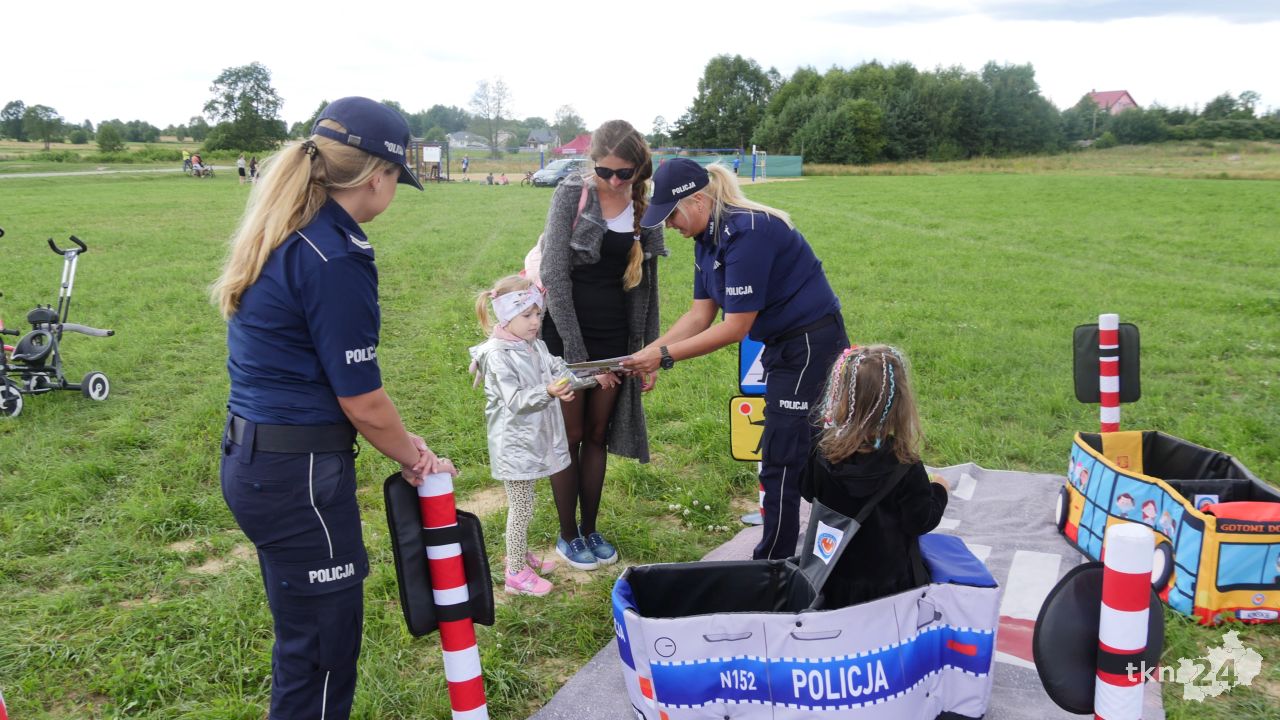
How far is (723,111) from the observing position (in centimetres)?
8025

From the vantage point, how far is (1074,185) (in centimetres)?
2972

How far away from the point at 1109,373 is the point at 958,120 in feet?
208

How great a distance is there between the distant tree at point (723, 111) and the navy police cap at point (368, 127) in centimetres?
7830

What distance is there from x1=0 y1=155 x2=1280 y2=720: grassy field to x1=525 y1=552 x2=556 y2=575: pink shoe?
0.11 metres

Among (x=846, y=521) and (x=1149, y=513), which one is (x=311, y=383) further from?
(x=1149, y=513)

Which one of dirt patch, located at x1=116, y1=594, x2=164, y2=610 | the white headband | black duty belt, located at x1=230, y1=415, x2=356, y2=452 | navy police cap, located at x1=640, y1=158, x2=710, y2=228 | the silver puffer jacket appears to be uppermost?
navy police cap, located at x1=640, y1=158, x2=710, y2=228

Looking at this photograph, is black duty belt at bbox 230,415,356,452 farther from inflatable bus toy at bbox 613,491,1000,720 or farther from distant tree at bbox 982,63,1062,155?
distant tree at bbox 982,63,1062,155

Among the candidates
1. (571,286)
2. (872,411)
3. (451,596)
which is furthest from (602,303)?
(451,596)

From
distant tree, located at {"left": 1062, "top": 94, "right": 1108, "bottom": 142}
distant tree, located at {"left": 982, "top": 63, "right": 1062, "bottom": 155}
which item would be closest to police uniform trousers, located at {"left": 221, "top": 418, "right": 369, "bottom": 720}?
distant tree, located at {"left": 982, "top": 63, "right": 1062, "bottom": 155}

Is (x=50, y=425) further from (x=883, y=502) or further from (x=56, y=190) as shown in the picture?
(x=56, y=190)

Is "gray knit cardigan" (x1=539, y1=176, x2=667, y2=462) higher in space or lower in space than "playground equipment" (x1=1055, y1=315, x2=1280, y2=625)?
higher

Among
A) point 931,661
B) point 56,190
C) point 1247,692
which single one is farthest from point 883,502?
point 56,190

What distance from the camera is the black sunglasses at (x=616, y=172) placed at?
3.90 m

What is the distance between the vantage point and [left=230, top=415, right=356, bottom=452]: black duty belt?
7.56ft
